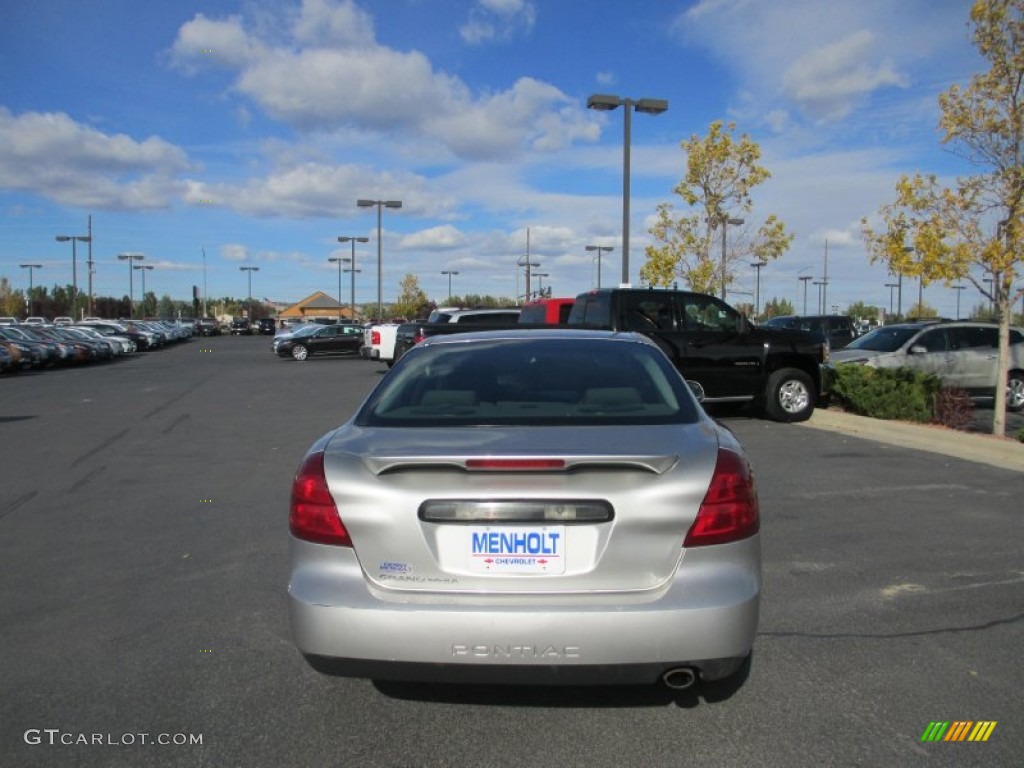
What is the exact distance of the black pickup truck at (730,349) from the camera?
1266cm

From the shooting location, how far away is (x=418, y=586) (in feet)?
10.2

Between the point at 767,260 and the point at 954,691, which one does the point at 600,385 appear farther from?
the point at 767,260

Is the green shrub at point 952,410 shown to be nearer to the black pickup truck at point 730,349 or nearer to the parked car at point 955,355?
the black pickup truck at point 730,349

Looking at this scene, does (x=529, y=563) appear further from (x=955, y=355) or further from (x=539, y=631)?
(x=955, y=355)

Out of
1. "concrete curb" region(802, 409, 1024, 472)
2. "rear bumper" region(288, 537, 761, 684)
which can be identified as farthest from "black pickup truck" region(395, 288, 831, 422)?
"rear bumper" region(288, 537, 761, 684)

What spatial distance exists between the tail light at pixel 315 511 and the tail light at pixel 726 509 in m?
1.31

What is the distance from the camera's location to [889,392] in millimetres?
12086

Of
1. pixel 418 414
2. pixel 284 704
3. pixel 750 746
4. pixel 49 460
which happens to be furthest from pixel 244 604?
pixel 49 460

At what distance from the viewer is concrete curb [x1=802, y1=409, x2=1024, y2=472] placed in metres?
9.27

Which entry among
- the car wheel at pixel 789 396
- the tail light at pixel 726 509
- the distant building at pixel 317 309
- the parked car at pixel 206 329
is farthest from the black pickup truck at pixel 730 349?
the distant building at pixel 317 309

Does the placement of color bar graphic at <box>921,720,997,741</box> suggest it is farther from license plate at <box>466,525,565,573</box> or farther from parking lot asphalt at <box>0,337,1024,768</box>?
license plate at <box>466,525,565,573</box>

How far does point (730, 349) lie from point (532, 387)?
30.2 ft

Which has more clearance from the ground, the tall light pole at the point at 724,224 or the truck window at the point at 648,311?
the tall light pole at the point at 724,224

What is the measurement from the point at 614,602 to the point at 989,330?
15.4m
